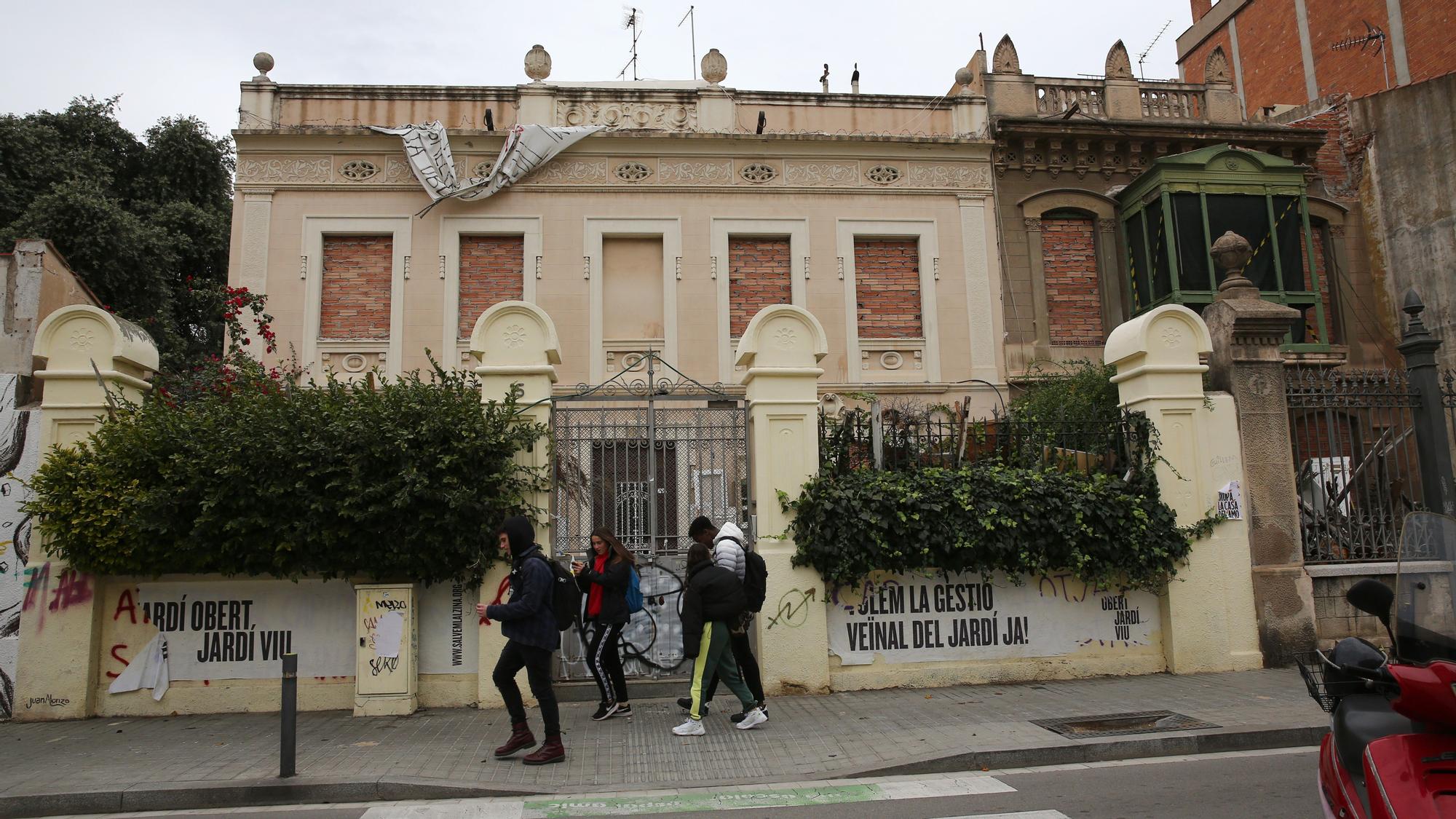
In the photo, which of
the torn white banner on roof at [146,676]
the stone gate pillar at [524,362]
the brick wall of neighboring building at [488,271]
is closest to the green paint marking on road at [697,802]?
the stone gate pillar at [524,362]

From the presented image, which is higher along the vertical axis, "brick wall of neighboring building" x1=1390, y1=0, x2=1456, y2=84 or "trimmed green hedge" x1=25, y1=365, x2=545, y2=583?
"brick wall of neighboring building" x1=1390, y1=0, x2=1456, y2=84

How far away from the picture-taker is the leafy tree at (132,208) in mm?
17875

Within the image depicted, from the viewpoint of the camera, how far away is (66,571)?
8.27m

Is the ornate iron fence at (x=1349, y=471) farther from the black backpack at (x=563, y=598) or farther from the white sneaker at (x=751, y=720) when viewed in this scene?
the black backpack at (x=563, y=598)

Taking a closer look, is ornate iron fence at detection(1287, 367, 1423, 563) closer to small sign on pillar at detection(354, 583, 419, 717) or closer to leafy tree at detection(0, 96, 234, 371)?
small sign on pillar at detection(354, 583, 419, 717)

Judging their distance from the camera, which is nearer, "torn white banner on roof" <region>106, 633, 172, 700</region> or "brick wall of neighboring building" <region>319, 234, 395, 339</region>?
"torn white banner on roof" <region>106, 633, 172, 700</region>

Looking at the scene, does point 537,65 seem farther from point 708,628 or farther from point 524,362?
point 708,628

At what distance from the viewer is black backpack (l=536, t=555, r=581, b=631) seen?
688cm

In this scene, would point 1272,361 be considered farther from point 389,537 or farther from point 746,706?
point 389,537

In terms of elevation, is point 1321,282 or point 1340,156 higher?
point 1340,156

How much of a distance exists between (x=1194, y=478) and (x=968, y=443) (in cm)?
233

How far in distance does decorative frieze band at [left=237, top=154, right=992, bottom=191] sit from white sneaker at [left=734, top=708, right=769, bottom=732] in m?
10.1

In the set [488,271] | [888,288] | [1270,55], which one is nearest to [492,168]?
[488,271]

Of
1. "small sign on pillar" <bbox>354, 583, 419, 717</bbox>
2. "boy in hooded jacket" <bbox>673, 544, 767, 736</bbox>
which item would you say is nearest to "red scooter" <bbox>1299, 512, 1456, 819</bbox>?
"boy in hooded jacket" <bbox>673, 544, 767, 736</bbox>
